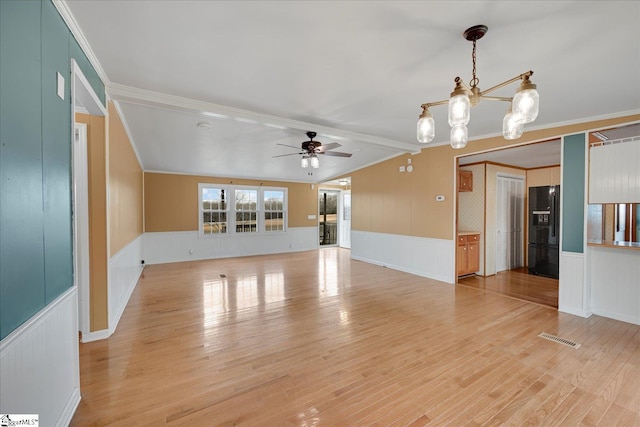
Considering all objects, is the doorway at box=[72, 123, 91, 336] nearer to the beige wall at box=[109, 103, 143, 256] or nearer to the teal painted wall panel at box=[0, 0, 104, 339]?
the beige wall at box=[109, 103, 143, 256]

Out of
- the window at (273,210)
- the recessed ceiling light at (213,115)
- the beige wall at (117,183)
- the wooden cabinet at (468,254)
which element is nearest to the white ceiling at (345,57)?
the recessed ceiling light at (213,115)

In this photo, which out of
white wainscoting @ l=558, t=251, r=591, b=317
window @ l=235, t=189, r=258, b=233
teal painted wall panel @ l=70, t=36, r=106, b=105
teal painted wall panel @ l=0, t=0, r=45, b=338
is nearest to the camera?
teal painted wall panel @ l=0, t=0, r=45, b=338

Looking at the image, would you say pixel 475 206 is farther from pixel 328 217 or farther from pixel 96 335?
pixel 96 335

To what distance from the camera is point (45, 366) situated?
58.4 inches

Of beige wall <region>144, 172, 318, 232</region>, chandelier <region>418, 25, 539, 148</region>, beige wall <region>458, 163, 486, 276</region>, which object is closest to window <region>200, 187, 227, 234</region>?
beige wall <region>144, 172, 318, 232</region>

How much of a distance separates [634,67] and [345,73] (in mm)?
2537

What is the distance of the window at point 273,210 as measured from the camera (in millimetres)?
8594

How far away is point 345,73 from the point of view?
8.37 ft

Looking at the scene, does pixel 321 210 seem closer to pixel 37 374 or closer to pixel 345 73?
pixel 345 73

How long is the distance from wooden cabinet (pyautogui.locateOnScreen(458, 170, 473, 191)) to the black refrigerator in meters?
1.25

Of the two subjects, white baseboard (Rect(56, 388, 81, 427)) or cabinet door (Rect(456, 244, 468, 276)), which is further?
cabinet door (Rect(456, 244, 468, 276))

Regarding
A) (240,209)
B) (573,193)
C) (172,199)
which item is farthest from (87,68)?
(240,209)

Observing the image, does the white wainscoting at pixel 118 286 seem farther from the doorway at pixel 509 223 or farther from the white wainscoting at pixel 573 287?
the doorway at pixel 509 223

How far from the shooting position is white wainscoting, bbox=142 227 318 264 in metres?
7.06
